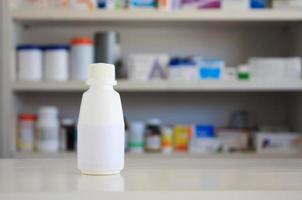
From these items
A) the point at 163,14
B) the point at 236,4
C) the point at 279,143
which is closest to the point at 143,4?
the point at 163,14

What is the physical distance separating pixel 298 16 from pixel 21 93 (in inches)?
46.5

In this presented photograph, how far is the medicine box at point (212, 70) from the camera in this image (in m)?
1.89

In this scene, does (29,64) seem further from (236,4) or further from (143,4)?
(236,4)

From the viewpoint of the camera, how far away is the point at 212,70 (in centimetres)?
190

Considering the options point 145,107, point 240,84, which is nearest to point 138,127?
point 145,107

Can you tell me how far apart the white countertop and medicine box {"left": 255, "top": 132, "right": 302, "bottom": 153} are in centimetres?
117

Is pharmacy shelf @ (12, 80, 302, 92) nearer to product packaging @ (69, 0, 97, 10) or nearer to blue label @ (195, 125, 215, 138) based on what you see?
blue label @ (195, 125, 215, 138)

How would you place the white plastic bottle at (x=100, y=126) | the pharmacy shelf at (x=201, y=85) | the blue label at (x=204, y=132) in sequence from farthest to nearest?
the blue label at (x=204, y=132) → the pharmacy shelf at (x=201, y=85) → the white plastic bottle at (x=100, y=126)

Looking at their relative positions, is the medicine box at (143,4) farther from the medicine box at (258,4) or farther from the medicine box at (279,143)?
the medicine box at (279,143)

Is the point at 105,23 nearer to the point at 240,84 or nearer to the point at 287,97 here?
the point at 240,84

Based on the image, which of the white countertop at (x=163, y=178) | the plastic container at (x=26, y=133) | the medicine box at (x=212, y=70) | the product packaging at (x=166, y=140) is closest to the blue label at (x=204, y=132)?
the product packaging at (x=166, y=140)

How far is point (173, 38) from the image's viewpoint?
2.19 meters

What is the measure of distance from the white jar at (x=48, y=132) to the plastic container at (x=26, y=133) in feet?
0.11

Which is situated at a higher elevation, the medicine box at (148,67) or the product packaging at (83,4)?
the product packaging at (83,4)
